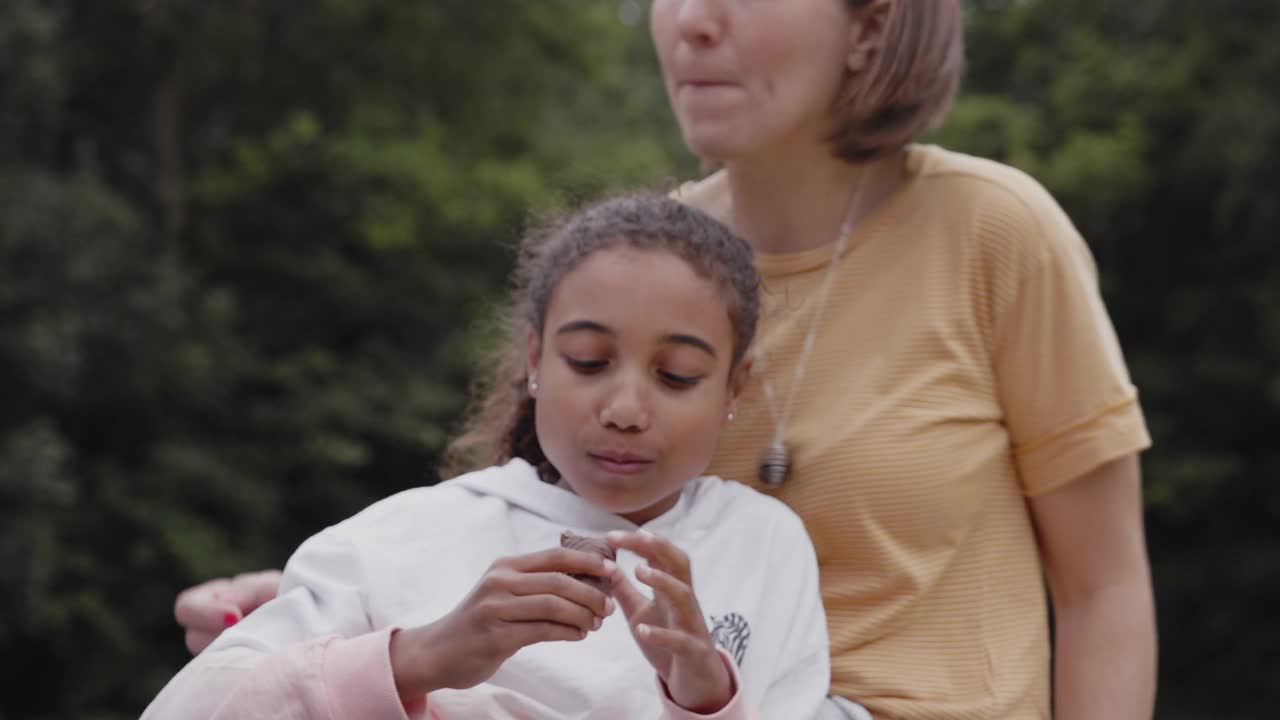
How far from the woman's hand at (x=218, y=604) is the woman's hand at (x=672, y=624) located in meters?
0.69

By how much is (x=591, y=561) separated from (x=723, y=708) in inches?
9.1

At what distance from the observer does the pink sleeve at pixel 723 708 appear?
1.68m

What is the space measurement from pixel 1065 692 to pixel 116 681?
31.1ft

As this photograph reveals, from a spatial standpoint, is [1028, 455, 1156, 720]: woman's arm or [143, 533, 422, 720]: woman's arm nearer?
[143, 533, 422, 720]: woman's arm

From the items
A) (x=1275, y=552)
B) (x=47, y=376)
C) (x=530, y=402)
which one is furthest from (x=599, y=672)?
(x=1275, y=552)

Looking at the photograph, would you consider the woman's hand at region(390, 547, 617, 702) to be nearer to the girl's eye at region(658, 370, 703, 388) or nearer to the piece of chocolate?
the piece of chocolate

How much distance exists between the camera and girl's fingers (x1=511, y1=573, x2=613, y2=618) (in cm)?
157

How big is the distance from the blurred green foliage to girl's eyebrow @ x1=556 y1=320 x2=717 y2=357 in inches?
324

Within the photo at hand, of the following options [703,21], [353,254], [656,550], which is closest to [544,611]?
[656,550]

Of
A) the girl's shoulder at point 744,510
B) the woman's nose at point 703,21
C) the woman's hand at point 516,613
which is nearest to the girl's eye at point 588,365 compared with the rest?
the girl's shoulder at point 744,510

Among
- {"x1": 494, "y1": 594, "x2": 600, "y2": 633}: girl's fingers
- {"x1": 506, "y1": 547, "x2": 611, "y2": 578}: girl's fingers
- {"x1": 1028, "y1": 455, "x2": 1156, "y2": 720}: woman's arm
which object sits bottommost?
{"x1": 1028, "y1": 455, "x2": 1156, "y2": 720}: woman's arm

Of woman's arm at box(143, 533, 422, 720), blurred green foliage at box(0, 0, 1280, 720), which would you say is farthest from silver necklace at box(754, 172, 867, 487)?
blurred green foliage at box(0, 0, 1280, 720)

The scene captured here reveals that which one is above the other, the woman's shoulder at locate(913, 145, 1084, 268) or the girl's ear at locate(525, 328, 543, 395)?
the woman's shoulder at locate(913, 145, 1084, 268)

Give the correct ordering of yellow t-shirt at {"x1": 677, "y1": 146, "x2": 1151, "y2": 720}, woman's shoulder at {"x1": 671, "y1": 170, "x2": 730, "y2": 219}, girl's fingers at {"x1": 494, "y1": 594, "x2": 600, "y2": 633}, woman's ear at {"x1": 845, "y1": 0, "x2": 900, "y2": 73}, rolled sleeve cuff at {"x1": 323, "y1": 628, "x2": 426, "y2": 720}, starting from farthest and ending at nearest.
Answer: woman's shoulder at {"x1": 671, "y1": 170, "x2": 730, "y2": 219}
woman's ear at {"x1": 845, "y1": 0, "x2": 900, "y2": 73}
yellow t-shirt at {"x1": 677, "y1": 146, "x2": 1151, "y2": 720}
rolled sleeve cuff at {"x1": 323, "y1": 628, "x2": 426, "y2": 720}
girl's fingers at {"x1": 494, "y1": 594, "x2": 600, "y2": 633}
